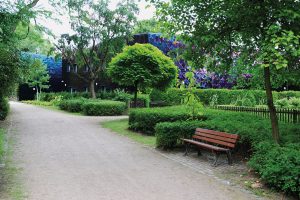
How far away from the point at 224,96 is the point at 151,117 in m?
15.9

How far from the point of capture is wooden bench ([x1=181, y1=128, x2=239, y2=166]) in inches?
330

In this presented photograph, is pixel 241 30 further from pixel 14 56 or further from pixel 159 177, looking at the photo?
Result: pixel 14 56

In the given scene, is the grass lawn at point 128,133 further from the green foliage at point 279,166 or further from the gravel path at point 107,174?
the green foliage at point 279,166

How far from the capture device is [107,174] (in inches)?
297

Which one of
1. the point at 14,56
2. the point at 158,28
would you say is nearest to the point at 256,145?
the point at 158,28

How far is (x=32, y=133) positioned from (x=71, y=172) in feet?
25.0

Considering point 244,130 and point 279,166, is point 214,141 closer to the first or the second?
point 244,130

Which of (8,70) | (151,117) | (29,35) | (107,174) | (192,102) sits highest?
(29,35)

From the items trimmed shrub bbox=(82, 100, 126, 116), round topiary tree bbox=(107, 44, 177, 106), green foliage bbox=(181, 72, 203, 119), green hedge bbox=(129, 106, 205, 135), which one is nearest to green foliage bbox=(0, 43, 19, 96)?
round topiary tree bbox=(107, 44, 177, 106)

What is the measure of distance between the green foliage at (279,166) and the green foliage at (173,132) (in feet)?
11.2

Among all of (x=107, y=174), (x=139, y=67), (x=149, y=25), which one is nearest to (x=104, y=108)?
(x=139, y=67)

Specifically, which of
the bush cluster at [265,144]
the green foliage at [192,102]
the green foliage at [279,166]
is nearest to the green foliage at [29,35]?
the bush cluster at [265,144]

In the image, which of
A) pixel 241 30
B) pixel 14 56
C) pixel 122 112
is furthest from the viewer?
pixel 122 112

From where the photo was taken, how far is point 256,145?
7.75 m
